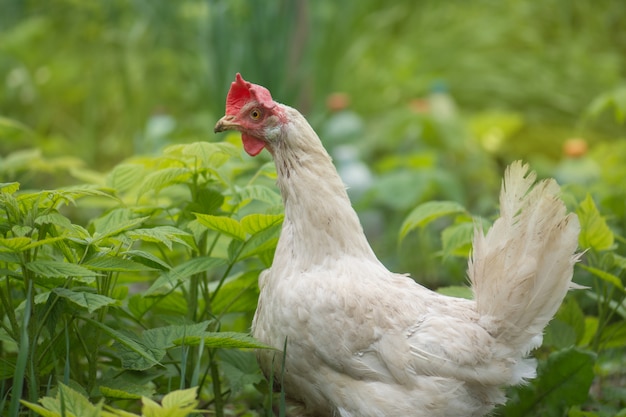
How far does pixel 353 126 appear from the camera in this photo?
6.05 metres

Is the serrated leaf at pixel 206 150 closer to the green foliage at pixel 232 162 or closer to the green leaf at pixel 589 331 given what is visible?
the green foliage at pixel 232 162

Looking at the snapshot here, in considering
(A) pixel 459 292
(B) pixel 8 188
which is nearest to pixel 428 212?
(A) pixel 459 292

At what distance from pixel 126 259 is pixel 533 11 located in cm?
736

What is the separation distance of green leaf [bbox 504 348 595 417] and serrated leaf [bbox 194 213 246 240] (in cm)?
108

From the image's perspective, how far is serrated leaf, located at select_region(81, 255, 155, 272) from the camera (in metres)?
2.14

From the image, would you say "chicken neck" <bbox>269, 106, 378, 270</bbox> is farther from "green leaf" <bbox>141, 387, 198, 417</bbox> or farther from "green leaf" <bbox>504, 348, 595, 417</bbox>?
"green leaf" <bbox>504, 348, 595, 417</bbox>

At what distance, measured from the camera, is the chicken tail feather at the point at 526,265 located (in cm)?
225

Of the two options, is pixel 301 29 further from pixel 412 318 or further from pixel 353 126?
pixel 412 318

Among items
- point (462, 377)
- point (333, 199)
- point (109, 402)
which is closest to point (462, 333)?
point (462, 377)

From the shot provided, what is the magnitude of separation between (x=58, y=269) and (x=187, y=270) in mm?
438

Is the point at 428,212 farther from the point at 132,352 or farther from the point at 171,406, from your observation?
the point at 171,406

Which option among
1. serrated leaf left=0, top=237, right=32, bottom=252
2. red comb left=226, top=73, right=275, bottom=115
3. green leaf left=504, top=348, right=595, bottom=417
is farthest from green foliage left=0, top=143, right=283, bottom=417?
green leaf left=504, top=348, right=595, bottom=417

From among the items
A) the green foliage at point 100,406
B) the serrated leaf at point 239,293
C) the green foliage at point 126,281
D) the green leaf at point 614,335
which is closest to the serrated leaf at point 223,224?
the green foliage at point 126,281

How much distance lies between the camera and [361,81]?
7516 mm
